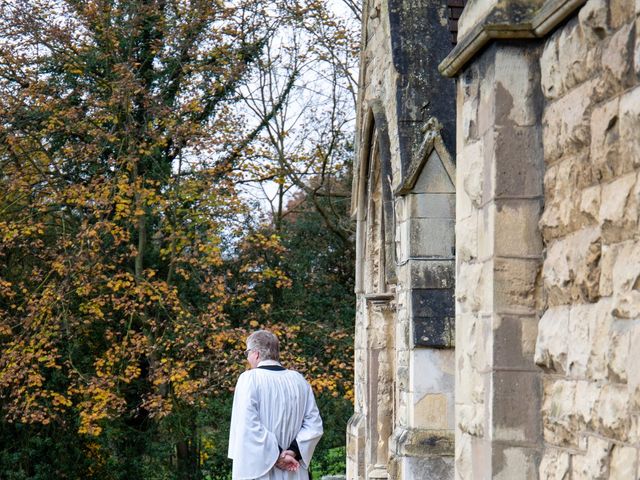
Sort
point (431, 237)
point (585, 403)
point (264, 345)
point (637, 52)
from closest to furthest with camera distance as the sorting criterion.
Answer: point (637, 52) < point (585, 403) < point (264, 345) < point (431, 237)

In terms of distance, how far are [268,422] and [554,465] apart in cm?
358

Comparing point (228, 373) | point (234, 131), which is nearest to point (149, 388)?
point (228, 373)

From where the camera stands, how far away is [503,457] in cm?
423

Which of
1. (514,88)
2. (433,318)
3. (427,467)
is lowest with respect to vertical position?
(427,467)

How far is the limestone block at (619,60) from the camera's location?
3.39 meters

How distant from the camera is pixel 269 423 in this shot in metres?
7.34

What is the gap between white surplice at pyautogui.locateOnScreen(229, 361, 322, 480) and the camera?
23.6 ft

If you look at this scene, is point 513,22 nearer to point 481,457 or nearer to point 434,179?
point 481,457

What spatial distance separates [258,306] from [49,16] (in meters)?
5.71

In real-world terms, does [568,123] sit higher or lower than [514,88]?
lower

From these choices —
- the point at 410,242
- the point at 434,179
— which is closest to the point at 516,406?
the point at 410,242

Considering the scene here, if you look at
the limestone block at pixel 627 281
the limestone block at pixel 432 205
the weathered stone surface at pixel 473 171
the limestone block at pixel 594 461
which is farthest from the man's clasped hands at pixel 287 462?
the limestone block at pixel 627 281

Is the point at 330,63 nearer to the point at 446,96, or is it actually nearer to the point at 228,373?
the point at 228,373

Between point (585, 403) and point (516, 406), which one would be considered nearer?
point (585, 403)
